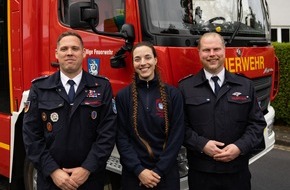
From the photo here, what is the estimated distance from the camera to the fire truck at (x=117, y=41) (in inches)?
121

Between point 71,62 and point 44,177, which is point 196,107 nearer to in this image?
point 71,62

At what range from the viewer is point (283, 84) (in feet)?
25.5

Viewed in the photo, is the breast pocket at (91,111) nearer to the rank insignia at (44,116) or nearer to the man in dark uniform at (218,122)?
the rank insignia at (44,116)

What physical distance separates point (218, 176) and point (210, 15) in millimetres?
1463

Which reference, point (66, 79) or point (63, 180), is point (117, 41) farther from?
point (63, 180)

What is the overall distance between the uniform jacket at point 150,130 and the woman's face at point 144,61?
0.24ft

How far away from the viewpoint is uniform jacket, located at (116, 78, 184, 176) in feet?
8.68

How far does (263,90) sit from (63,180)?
2.40m

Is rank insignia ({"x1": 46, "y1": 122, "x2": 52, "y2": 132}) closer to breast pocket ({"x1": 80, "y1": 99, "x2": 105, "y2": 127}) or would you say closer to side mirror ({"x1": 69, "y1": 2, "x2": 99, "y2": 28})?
breast pocket ({"x1": 80, "y1": 99, "x2": 105, "y2": 127})

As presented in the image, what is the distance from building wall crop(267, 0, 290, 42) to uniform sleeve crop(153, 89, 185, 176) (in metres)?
12.2

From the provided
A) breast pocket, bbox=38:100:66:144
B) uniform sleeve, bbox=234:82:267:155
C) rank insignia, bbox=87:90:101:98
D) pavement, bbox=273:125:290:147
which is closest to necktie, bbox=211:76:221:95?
uniform sleeve, bbox=234:82:267:155

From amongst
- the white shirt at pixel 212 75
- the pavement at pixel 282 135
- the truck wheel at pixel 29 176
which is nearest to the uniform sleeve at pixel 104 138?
the white shirt at pixel 212 75

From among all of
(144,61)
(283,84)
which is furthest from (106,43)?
(283,84)

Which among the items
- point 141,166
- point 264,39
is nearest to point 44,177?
point 141,166
